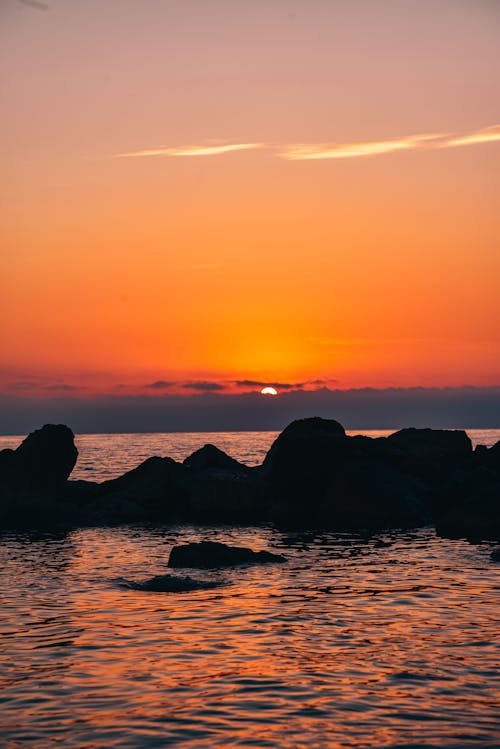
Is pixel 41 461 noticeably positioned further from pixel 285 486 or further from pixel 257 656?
pixel 257 656

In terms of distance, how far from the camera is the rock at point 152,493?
43969 millimetres

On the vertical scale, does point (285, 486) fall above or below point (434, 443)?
below

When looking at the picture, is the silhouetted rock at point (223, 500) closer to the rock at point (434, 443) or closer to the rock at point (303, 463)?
the rock at point (303, 463)

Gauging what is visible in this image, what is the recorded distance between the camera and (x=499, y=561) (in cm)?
2738

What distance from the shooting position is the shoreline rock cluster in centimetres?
3994

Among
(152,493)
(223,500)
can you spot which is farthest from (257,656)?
(152,493)

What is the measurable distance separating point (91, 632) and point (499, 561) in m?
14.0

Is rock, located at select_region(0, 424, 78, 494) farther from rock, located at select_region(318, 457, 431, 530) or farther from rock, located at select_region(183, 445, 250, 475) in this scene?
rock, located at select_region(318, 457, 431, 530)

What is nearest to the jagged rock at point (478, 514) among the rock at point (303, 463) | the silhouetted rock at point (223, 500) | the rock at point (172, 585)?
the rock at point (303, 463)

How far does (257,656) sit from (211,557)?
36.6 feet

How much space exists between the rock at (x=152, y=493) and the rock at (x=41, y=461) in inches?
103

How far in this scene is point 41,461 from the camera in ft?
142

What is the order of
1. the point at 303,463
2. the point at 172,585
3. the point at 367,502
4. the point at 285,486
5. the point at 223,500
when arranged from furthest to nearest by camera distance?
the point at 223,500
the point at 285,486
the point at 303,463
the point at 367,502
the point at 172,585

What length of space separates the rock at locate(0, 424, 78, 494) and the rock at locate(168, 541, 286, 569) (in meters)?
17.0
